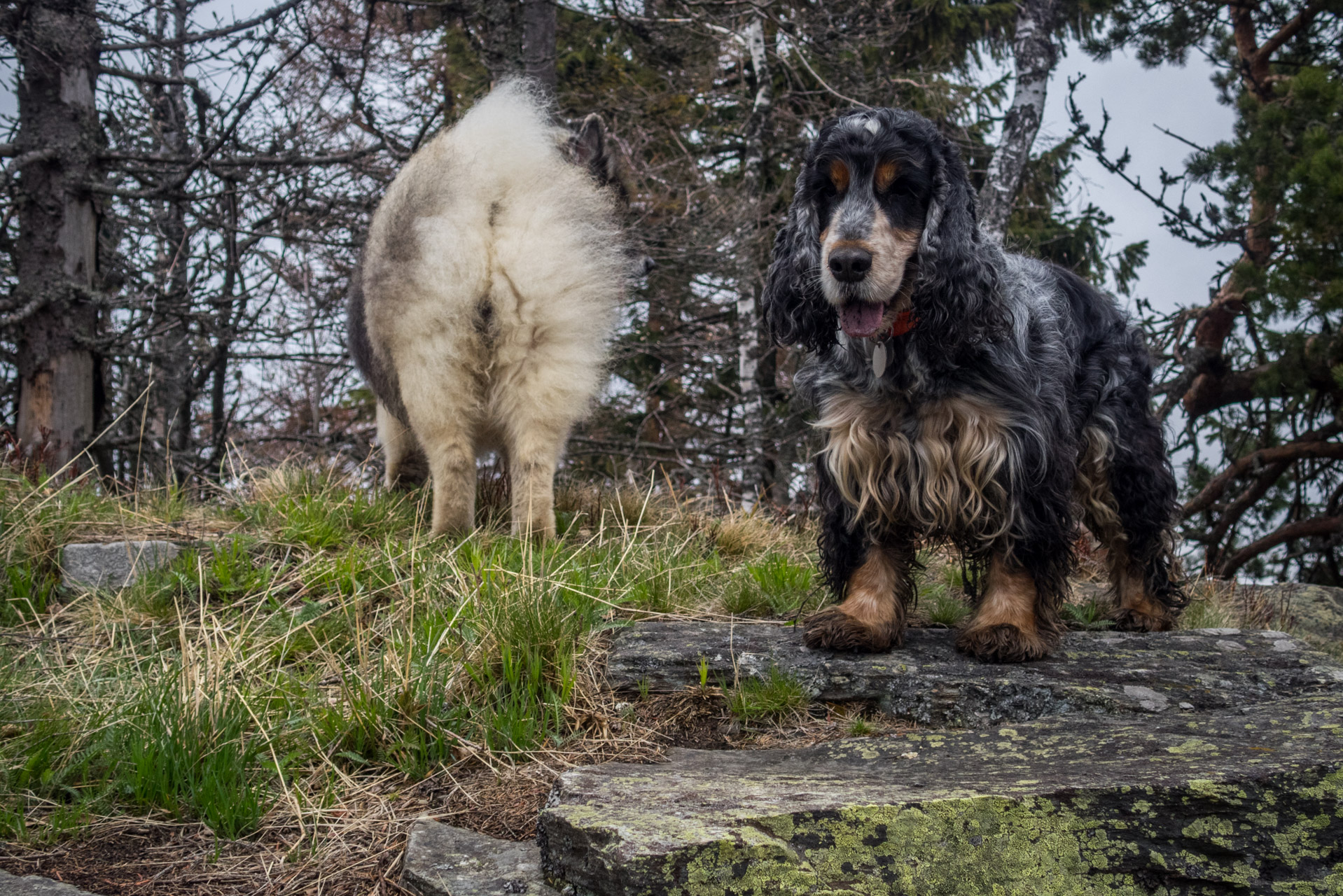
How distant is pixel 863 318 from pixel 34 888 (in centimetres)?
273

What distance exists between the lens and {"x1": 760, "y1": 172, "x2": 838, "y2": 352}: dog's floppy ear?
11.5 ft

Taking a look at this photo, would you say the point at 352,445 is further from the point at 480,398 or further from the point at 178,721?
the point at 178,721

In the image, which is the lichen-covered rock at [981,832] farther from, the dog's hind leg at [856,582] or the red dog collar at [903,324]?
the red dog collar at [903,324]

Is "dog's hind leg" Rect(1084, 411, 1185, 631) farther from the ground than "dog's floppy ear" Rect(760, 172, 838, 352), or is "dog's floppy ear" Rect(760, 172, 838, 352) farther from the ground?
"dog's floppy ear" Rect(760, 172, 838, 352)

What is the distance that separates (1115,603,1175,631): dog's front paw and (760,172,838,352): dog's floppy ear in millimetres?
1885

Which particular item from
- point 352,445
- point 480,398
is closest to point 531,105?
point 480,398

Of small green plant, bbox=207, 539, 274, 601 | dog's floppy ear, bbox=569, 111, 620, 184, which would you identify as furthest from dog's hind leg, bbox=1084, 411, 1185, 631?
small green plant, bbox=207, 539, 274, 601

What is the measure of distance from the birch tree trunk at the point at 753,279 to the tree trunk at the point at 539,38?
2267 millimetres

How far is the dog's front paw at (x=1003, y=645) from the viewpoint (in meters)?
3.47

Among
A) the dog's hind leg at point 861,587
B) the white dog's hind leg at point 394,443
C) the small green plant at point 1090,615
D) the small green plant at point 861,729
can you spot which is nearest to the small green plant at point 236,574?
the white dog's hind leg at point 394,443

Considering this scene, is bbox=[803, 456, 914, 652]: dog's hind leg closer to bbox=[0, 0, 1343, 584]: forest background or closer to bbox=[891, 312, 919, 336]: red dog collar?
bbox=[891, 312, 919, 336]: red dog collar

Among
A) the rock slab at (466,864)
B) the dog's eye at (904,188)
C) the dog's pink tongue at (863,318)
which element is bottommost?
the rock slab at (466,864)

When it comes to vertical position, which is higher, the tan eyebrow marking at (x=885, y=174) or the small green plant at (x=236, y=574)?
the tan eyebrow marking at (x=885, y=174)

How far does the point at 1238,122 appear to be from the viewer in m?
8.49
